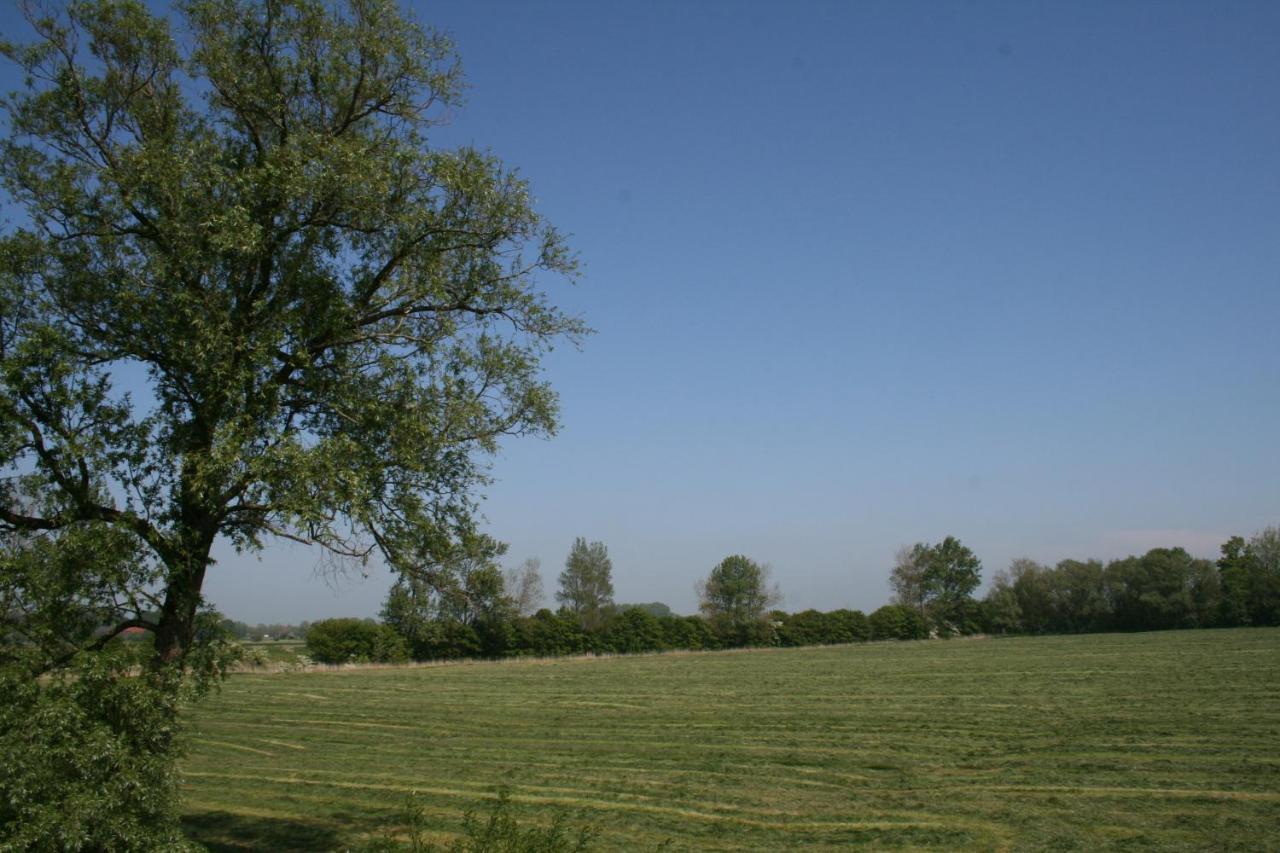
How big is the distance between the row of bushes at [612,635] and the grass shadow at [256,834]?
34.6 metres

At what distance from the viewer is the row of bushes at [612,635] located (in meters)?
65.1

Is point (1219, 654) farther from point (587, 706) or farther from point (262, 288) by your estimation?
point (262, 288)

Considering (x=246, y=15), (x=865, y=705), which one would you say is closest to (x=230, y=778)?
(x=246, y=15)

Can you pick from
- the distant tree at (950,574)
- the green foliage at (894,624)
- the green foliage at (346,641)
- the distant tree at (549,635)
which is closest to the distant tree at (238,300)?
the green foliage at (346,641)

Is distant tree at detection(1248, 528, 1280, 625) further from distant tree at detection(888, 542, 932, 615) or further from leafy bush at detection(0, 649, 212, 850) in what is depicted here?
leafy bush at detection(0, 649, 212, 850)

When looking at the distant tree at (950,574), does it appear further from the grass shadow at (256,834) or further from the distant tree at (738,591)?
the grass shadow at (256,834)

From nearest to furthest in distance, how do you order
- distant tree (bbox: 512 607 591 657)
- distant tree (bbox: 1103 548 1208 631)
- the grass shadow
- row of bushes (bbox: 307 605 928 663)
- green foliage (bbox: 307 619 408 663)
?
the grass shadow → green foliage (bbox: 307 619 408 663) → row of bushes (bbox: 307 605 928 663) → distant tree (bbox: 512 607 591 657) → distant tree (bbox: 1103 548 1208 631)

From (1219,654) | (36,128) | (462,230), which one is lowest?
(1219,654)

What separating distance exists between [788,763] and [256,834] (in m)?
11.5

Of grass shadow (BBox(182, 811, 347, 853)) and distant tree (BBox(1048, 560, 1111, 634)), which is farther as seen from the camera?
distant tree (BBox(1048, 560, 1111, 634))

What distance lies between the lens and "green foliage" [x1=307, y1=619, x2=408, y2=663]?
2509 inches

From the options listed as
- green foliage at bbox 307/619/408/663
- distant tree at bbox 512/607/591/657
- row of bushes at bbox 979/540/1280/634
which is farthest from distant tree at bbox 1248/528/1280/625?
green foliage at bbox 307/619/408/663

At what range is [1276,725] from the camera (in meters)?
20.8

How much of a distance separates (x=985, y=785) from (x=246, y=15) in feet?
61.7
